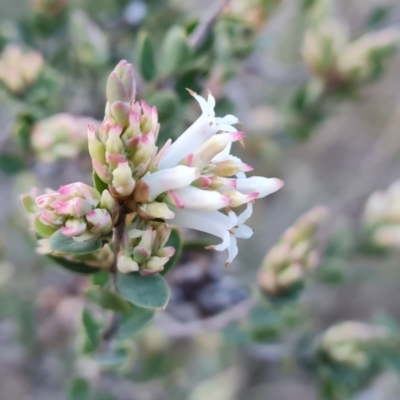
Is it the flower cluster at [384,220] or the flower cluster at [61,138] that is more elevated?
the flower cluster at [61,138]

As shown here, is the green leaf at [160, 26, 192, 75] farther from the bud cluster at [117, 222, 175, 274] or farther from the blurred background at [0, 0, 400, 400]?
→ the bud cluster at [117, 222, 175, 274]

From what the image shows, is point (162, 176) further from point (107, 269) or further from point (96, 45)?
point (96, 45)

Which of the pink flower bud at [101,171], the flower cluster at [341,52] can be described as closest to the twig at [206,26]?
the flower cluster at [341,52]

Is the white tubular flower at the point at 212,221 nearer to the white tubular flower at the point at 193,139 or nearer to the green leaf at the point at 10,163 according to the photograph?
the white tubular flower at the point at 193,139

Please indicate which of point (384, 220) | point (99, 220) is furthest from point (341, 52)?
point (99, 220)

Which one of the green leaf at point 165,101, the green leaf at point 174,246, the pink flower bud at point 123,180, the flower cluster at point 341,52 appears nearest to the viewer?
the pink flower bud at point 123,180

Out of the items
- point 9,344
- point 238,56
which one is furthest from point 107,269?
point 9,344

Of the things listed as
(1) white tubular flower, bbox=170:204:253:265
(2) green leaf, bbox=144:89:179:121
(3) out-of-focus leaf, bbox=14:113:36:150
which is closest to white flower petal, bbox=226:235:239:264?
(1) white tubular flower, bbox=170:204:253:265
